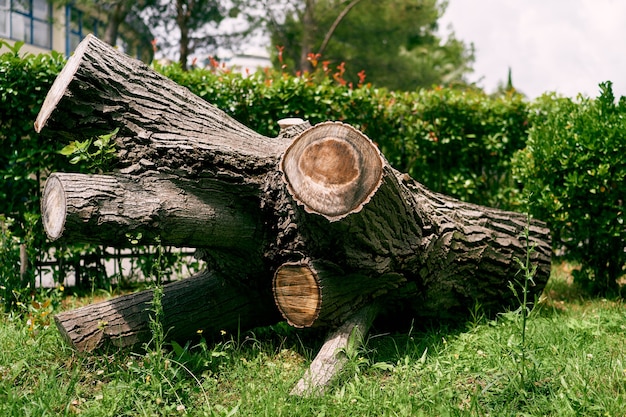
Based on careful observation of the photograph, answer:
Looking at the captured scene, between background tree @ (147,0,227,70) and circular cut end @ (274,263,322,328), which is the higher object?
background tree @ (147,0,227,70)

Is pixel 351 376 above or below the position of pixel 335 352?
below

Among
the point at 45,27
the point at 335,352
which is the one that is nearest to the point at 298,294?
the point at 335,352

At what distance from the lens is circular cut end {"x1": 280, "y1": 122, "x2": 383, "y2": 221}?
3.25 m

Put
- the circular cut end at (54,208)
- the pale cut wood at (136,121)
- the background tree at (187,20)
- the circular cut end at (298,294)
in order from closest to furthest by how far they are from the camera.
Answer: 1. the circular cut end at (54,208)
2. the pale cut wood at (136,121)
3. the circular cut end at (298,294)
4. the background tree at (187,20)

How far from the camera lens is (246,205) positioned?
3.78 m

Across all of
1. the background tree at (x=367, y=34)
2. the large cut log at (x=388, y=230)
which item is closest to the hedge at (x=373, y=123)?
the large cut log at (x=388, y=230)

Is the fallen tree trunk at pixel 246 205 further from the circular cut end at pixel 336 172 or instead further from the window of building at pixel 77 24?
the window of building at pixel 77 24

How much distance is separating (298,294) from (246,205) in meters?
0.69

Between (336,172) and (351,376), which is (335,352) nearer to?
(351,376)

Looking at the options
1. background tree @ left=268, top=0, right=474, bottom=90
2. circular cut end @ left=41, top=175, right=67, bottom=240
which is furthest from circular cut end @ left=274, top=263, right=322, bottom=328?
background tree @ left=268, top=0, right=474, bottom=90

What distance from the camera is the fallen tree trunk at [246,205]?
3252 mm

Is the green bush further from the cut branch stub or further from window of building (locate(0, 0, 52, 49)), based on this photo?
window of building (locate(0, 0, 52, 49))

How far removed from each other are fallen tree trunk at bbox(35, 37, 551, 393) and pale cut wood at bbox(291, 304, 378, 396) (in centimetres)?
2

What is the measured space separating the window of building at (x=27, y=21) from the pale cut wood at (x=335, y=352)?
20334 millimetres
